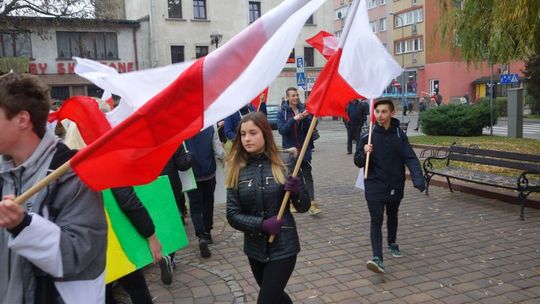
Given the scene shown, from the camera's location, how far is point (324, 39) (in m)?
5.61

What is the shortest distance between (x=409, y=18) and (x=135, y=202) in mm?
61137

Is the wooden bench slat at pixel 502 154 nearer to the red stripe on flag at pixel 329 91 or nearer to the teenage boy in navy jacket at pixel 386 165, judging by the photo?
→ the teenage boy in navy jacket at pixel 386 165

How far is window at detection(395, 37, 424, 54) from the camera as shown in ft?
187

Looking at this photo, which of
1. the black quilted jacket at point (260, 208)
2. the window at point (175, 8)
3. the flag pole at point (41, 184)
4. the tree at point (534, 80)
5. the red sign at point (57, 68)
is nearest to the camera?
the flag pole at point (41, 184)

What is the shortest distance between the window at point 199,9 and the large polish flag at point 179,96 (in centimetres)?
3818

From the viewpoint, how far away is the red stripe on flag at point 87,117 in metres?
3.40

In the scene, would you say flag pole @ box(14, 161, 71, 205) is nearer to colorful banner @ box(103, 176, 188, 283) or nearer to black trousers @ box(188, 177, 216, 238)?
colorful banner @ box(103, 176, 188, 283)

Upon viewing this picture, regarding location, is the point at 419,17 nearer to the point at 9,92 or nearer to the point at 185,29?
the point at 185,29

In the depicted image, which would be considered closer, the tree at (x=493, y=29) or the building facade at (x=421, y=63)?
the tree at (x=493, y=29)

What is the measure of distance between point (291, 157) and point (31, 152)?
93.0 inches

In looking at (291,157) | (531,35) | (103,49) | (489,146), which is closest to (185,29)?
(103,49)

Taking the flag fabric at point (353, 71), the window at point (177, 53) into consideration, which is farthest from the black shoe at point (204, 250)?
the window at point (177, 53)

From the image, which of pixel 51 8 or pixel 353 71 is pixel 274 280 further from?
pixel 51 8

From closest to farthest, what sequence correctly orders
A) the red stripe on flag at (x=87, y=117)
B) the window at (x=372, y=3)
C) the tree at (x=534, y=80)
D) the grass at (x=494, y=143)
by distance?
the red stripe on flag at (x=87, y=117), the grass at (x=494, y=143), the tree at (x=534, y=80), the window at (x=372, y=3)
